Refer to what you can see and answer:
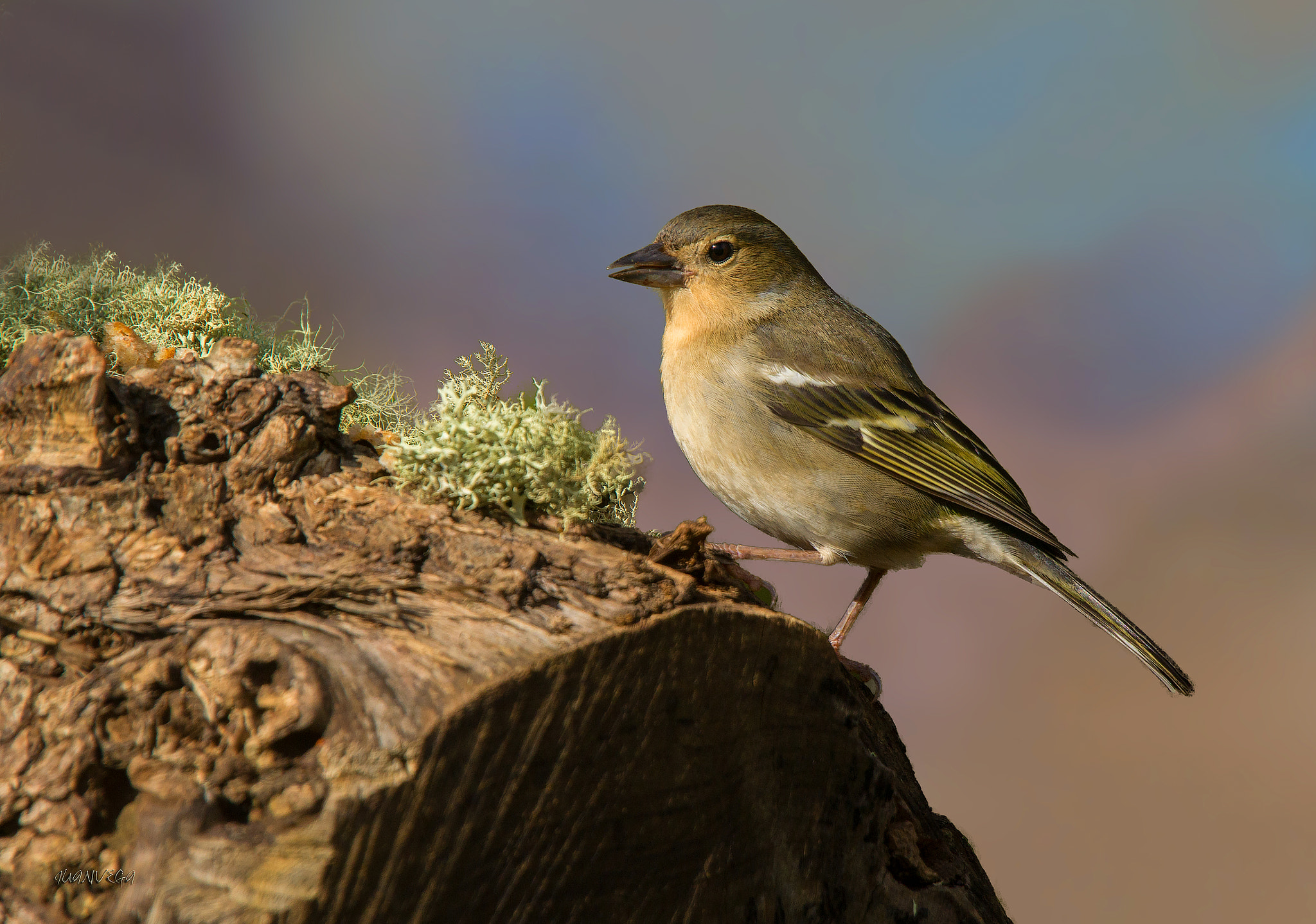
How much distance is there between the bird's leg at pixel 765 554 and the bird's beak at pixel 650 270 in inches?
60.6

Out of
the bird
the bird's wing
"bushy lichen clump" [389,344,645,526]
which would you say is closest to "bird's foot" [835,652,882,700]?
the bird

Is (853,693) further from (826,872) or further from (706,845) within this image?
(706,845)

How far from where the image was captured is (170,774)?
1811 millimetres

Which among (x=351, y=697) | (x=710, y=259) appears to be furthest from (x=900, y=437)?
(x=351, y=697)

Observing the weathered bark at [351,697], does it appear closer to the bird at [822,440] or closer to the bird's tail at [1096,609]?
the bird at [822,440]

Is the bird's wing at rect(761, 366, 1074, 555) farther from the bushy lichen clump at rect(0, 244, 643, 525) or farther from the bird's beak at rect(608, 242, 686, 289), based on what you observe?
the bushy lichen clump at rect(0, 244, 643, 525)

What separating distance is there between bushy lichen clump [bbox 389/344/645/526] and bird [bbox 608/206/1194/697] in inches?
54.8

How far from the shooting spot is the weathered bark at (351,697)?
1.76 meters

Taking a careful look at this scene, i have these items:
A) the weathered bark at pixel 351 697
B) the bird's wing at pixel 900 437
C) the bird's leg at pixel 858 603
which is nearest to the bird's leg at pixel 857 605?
the bird's leg at pixel 858 603

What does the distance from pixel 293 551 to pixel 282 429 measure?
0.36 meters

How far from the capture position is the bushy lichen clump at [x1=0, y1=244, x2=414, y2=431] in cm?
322

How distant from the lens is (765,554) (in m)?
3.82

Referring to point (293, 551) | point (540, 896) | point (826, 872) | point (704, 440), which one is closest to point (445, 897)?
point (540, 896)

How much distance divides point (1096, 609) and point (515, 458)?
282 centimetres
